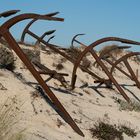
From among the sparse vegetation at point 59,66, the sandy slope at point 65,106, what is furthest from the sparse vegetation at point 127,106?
the sparse vegetation at point 59,66

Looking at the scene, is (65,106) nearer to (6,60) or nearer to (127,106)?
(6,60)

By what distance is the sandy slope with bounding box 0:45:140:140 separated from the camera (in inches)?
287

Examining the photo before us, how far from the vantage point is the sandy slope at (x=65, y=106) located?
7.29 m

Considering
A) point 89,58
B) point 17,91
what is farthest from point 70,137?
point 89,58

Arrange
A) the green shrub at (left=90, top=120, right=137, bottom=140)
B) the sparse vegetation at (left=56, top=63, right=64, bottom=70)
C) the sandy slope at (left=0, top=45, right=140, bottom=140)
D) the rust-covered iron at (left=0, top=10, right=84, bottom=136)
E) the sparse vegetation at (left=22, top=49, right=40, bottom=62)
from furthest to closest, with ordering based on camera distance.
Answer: the sparse vegetation at (left=56, top=63, right=64, bottom=70) → the sparse vegetation at (left=22, top=49, right=40, bottom=62) → the green shrub at (left=90, top=120, right=137, bottom=140) → the rust-covered iron at (left=0, top=10, right=84, bottom=136) → the sandy slope at (left=0, top=45, right=140, bottom=140)

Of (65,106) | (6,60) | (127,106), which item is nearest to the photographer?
(65,106)

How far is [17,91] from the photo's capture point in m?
8.39

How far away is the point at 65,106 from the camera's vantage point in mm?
9070

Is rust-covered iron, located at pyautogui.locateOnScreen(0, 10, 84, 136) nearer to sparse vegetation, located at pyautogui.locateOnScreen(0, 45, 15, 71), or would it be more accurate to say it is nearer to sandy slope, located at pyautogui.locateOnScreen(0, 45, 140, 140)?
sandy slope, located at pyautogui.locateOnScreen(0, 45, 140, 140)

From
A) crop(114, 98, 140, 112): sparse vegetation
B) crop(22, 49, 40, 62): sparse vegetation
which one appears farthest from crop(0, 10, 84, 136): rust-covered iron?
crop(22, 49, 40, 62): sparse vegetation

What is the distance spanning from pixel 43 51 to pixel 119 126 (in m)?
6.36

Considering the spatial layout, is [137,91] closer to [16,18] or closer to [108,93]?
[108,93]

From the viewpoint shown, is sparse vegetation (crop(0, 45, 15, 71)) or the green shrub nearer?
the green shrub

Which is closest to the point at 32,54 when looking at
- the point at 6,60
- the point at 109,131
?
the point at 6,60
